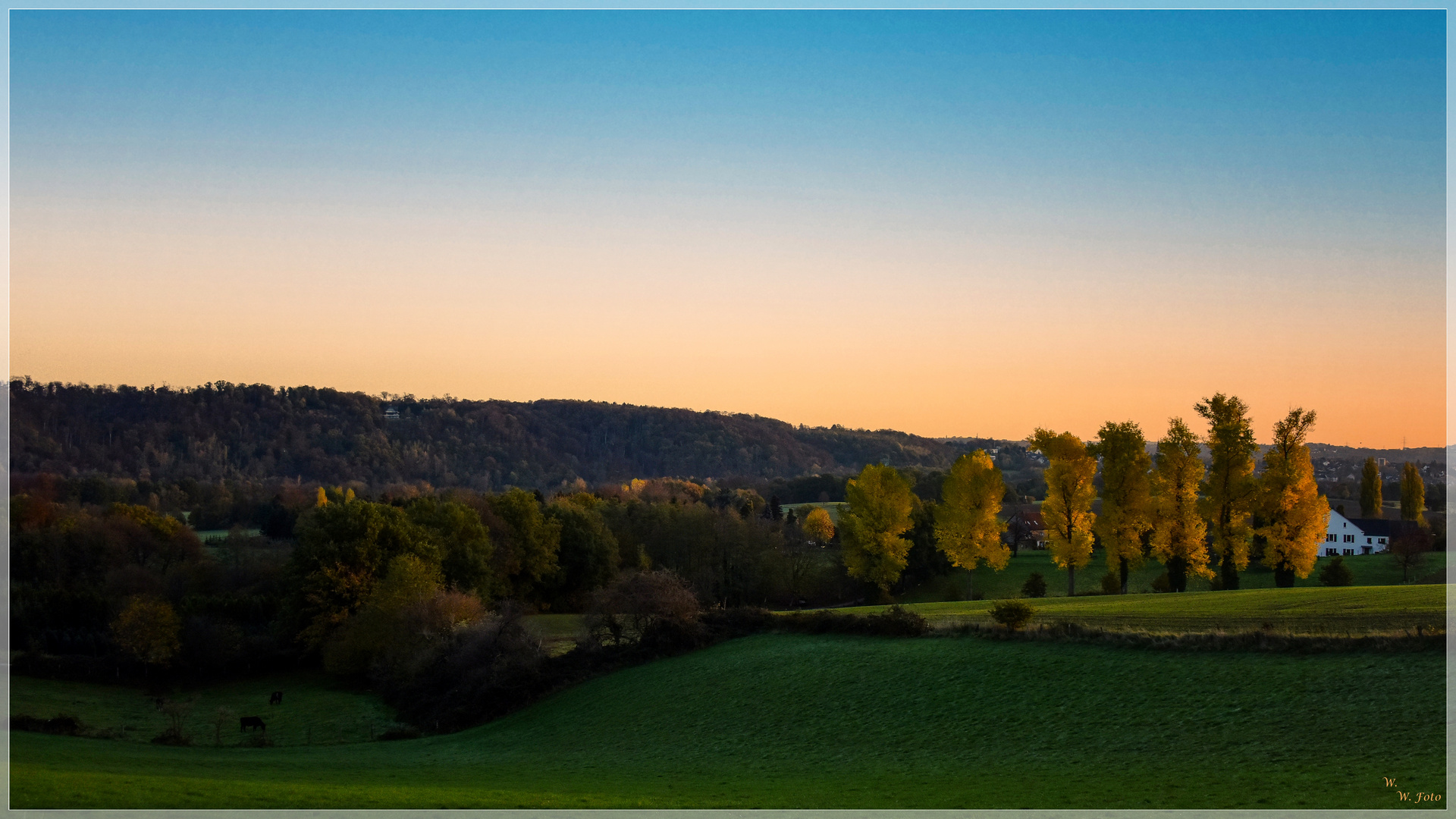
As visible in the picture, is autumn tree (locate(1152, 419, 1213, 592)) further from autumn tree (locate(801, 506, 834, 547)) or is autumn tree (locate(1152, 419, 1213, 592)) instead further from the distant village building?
autumn tree (locate(801, 506, 834, 547))

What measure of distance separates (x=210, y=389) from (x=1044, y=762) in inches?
5202

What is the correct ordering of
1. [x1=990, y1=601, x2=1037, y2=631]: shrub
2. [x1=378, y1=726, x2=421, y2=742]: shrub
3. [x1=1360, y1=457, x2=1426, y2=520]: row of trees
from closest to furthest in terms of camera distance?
1. [x1=990, y1=601, x2=1037, y2=631]: shrub
2. [x1=378, y1=726, x2=421, y2=742]: shrub
3. [x1=1360, y1=457, x2=1426, y2=520]: row of trees

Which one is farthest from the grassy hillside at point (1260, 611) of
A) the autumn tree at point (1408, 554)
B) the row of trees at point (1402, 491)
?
the row of trees at point (1402, 491)

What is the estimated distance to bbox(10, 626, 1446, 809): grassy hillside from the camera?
57.0 ft

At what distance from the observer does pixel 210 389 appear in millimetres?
128125

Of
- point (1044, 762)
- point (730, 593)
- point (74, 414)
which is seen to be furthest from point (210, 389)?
point (1044, 762)

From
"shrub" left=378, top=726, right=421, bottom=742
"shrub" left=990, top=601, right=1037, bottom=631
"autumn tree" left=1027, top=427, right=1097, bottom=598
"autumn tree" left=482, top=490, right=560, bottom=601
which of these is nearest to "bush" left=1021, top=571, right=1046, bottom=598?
"autumn tree" left=1027, top=427, right=1097, bottom=598

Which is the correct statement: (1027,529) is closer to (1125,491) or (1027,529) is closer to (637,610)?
(1125,491)

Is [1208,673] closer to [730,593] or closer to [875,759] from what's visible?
[875,759]

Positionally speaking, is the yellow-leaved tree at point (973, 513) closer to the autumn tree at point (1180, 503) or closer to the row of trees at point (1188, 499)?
the row of trees at point (1188, 499)

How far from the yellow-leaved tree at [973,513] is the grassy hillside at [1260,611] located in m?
9.96

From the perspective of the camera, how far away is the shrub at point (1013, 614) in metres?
32.1

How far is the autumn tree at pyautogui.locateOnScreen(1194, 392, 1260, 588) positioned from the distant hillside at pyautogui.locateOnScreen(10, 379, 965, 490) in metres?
67.9

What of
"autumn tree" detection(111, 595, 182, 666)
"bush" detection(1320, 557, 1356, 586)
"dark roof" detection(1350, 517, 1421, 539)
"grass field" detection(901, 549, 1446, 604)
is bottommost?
"autumn tree" detection(111, 595, 182, 666)
